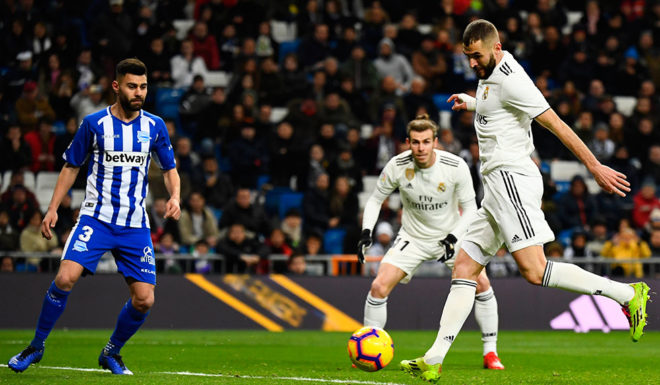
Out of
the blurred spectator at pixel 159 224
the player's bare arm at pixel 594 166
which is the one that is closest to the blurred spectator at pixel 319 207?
the blurred spectator at pixel 159 224

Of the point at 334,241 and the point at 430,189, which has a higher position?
the point at 430,189

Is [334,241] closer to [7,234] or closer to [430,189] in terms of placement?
[7,234]

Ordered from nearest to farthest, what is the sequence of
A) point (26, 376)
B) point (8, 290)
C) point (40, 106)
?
point (26, 376) → point (8, 290) → point (40, 106)

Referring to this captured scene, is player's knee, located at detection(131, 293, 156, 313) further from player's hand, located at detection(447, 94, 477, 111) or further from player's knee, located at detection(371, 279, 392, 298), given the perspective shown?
player's hand, located at detection(447, 94, 477, 111)

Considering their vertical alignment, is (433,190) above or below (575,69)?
below

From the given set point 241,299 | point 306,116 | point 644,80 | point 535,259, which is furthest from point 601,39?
point 535,259

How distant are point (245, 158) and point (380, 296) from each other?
27.4 feet

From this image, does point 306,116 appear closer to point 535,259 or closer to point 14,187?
point 14,187

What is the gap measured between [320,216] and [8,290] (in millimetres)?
4992

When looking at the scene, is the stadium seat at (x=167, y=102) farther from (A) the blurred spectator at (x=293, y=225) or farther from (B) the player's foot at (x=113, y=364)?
(B) the player's foot at (x=113, y=364)

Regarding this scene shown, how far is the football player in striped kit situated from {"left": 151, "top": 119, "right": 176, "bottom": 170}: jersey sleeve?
6 centimetres

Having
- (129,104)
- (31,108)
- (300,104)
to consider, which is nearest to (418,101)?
(300,104)

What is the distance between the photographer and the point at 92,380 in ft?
24.7

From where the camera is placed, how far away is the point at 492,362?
9.26 metres
